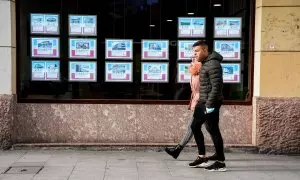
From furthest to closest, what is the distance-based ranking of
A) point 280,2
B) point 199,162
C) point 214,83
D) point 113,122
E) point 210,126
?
point 113,122, point 280,2, point 199,162, point 210,126, point 214,83

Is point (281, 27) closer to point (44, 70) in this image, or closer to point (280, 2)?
point (280, 2)

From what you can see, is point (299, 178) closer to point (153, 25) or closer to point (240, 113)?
point (240, 113)

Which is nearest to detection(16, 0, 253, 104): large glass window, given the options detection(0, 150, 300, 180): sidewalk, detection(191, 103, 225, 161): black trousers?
detection(0, 150, 300, 180): sidewalk

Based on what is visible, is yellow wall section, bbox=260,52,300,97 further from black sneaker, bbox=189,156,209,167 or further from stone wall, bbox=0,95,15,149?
stone wall, bbox=0,95,15,149

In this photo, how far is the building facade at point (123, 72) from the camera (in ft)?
28.9

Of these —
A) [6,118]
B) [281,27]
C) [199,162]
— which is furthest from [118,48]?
[281,27]

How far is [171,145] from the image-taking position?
28.8ft

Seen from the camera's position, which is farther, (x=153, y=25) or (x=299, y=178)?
(x=153, y=25)

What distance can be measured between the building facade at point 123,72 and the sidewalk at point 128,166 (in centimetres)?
41

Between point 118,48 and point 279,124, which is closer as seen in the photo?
point 279,124

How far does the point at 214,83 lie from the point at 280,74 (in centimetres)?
211

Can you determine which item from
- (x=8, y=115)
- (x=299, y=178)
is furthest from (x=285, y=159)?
(x=8, y=115)

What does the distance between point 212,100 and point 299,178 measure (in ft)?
5.47

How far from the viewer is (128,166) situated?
7.53 m
